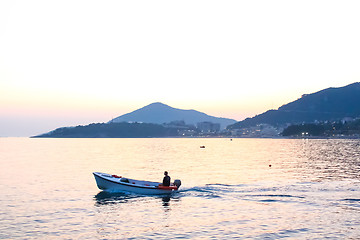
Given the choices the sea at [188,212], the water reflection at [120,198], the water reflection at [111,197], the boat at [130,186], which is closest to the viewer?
the sea at [188,212]

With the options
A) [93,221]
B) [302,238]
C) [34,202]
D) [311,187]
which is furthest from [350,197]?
[34,202]

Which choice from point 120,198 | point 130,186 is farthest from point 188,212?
point 130,186

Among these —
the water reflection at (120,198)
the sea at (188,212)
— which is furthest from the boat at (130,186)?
the sea at (188,212)

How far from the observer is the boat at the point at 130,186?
43.5m

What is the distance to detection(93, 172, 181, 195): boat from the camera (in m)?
43.5

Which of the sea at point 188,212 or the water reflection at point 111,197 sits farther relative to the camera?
the water reflection at point 111,197

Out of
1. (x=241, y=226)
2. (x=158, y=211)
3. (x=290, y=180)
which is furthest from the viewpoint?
(x=290, y=180)

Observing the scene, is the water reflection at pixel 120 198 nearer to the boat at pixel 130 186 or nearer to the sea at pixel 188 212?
the sea at pixel 188 212

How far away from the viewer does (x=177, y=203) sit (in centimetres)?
3916

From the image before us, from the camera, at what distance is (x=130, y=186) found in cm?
4378

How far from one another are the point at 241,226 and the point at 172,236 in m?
5.90

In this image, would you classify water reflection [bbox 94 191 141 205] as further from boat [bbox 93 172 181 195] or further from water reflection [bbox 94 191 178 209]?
boat [bbox 93 172 181 195]

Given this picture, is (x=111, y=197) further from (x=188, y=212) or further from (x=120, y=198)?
(x=188, y=212)

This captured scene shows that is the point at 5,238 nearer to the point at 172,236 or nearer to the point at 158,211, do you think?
the point at 172,236
